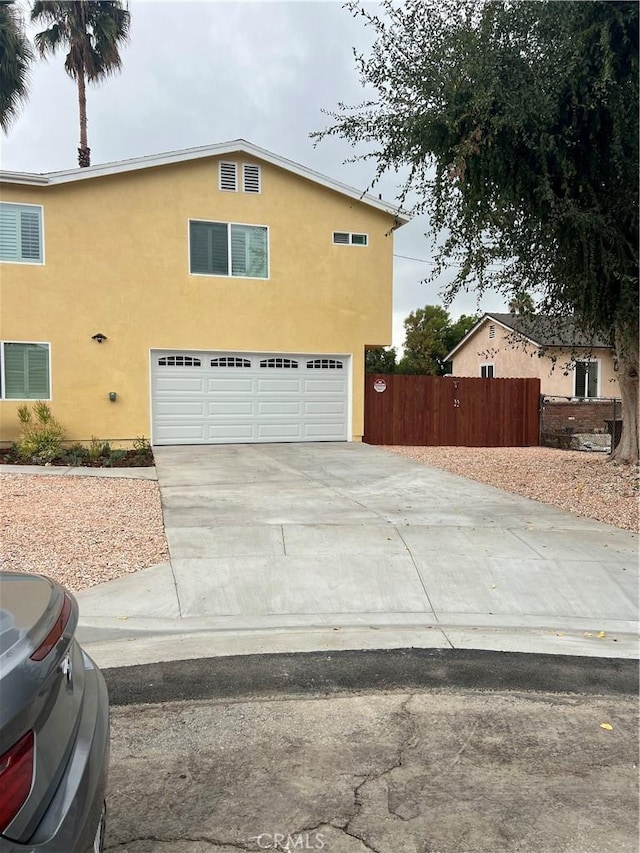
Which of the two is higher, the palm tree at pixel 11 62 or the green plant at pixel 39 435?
the palm tree at pixel 11 62

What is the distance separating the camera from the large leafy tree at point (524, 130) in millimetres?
7816

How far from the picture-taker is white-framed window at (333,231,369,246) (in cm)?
1648

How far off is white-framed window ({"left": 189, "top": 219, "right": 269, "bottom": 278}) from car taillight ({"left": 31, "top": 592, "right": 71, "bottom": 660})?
13979 mm

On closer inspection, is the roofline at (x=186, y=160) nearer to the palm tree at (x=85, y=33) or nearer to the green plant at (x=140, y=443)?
the green plant at (x=140, y=443)

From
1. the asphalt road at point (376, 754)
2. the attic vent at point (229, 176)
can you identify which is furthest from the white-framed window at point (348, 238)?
the asphalt road at point (376, 754)

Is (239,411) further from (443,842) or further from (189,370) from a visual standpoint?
(443,842)

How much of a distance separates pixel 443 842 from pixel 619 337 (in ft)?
33.8

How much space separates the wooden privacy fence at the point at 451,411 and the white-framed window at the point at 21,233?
881 centimetres

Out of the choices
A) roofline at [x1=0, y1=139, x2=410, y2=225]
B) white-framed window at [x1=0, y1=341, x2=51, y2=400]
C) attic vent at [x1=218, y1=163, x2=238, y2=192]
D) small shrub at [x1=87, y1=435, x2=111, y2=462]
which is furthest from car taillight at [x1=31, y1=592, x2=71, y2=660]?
attic vent at [x1=218, y1=163, x2=238, y2=192]

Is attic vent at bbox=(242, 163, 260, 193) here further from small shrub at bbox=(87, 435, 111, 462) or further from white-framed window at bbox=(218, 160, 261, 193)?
small shrub at bbox=(87, 435, 111, 462)

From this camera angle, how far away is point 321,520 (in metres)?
7.59

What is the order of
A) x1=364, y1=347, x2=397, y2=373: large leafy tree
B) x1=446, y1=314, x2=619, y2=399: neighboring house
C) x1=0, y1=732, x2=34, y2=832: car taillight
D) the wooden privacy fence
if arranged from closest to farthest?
x1=0, y1=732, x2=34, y2=832: car taillight, the wooden privacy fence, x1=446, y1=314, x2=619, y2=399: neighboring house, x1=364, y1=347, x2=397, y2=373: large leafy tree

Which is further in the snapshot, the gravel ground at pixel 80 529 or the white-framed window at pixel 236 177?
the white-framed window at pixel 236 177

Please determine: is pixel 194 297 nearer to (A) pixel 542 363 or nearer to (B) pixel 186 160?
(B) pixel 186 160
